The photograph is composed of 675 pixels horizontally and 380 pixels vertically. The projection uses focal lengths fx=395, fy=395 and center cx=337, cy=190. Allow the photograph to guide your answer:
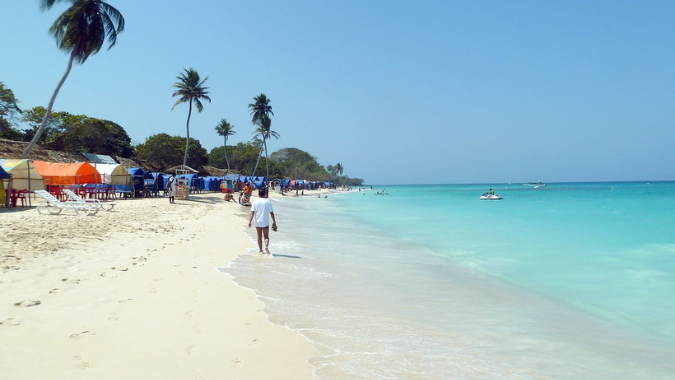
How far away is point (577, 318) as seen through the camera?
5.16m

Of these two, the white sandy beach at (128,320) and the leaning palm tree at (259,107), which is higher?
the leaning palm tree at (259,107)

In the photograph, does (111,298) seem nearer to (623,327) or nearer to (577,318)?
(577,318)

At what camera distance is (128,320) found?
3.55 m

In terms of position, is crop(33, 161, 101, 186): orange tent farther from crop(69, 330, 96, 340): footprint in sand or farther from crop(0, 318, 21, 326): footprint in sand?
crop(69, 330, 96, 340): footprint in sand

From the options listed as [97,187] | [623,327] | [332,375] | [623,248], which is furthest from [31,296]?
[97,187]

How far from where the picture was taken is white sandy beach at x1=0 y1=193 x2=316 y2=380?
2.74 m

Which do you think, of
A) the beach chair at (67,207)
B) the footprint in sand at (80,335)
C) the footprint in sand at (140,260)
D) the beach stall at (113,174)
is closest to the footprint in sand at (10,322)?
the footprint in sand at (80,335)

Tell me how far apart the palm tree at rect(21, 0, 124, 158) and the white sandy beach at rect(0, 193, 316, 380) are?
18.0m

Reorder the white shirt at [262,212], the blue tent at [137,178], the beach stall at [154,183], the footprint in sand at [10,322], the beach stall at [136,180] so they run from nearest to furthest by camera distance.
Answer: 1. the footprint in sand at [10,322]
2. the white shirt at [262,212]
3. the beach stall at [136,180]
4. the blue tent at [137,178]
5. the beach stall at [154,183]

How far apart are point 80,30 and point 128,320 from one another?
2256 cm

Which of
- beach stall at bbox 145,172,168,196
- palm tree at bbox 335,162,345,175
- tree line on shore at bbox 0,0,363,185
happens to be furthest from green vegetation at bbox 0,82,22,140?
palm tree at bbox 335,162,345,175

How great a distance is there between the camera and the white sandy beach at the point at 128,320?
8.98 ft

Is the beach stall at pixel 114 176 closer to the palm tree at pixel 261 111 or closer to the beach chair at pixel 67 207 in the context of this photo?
the beach chair at pixel 67 207

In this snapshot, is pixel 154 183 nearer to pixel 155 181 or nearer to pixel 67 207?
pixel 155 181
